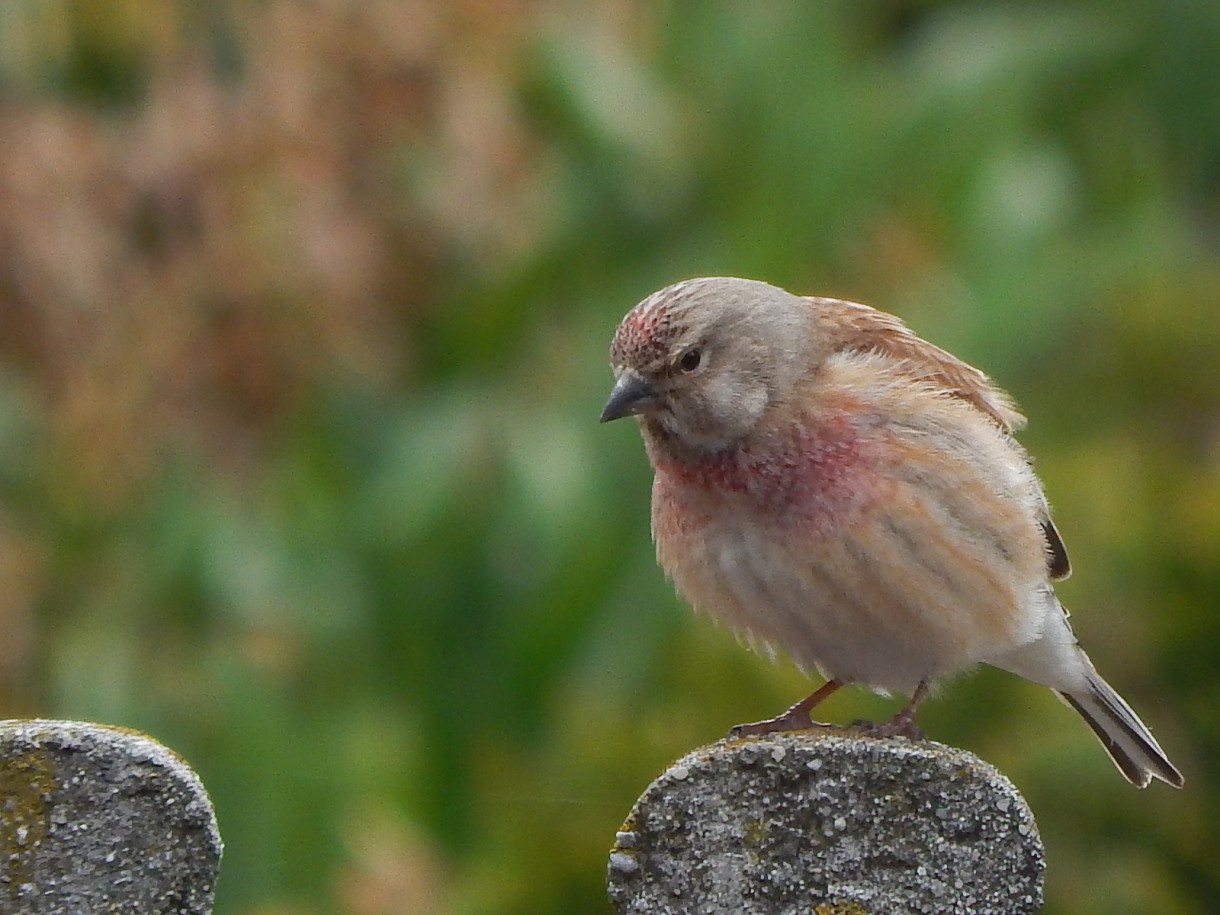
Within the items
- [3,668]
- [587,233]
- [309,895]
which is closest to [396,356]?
[587,233]

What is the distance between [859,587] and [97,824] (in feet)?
5.58

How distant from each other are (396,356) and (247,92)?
1.23 m

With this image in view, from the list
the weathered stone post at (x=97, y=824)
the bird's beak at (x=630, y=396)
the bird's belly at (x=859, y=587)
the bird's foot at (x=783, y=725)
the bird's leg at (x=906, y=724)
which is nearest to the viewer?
the weathered stone post at (x=97, y=824)

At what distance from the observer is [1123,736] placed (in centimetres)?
403

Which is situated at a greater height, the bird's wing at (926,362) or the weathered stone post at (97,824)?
the weathered stone post at (97,824)

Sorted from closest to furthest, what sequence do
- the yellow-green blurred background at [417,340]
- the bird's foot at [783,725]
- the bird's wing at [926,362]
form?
the bird's foot at [783,725], the bird's wing at [926,362], the yellow-green blurred background at [417,340]

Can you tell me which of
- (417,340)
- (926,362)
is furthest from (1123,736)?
(417,340)

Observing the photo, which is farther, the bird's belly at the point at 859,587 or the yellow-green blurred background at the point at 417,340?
the yellow-green blurred background at the point at 417,340

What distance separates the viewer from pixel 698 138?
319 inches

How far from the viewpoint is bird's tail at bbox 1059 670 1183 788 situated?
3947 mm

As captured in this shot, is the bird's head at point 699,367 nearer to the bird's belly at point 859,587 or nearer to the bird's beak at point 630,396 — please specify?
the bird's beak at point 630,396

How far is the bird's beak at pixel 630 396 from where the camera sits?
361cm

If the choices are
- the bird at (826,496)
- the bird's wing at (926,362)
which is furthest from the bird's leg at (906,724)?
the bird's wing at (926,362)

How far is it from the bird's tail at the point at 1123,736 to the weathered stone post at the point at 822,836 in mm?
1814
